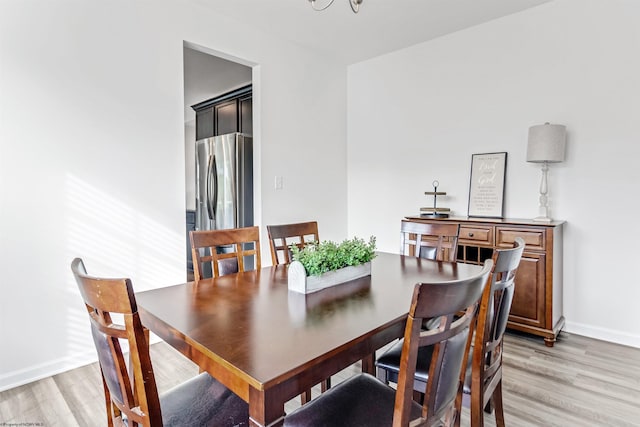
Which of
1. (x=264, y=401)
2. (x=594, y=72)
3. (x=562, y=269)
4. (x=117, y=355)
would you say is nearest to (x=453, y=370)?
(x=264, y=401)

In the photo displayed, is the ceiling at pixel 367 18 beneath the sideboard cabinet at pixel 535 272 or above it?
above

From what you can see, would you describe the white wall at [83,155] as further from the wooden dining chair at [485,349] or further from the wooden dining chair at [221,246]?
the wooden dining chair at [485,349]

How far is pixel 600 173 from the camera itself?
110 inches

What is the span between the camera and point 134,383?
1.03 m

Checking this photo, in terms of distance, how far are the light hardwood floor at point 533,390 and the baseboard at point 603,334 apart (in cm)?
8

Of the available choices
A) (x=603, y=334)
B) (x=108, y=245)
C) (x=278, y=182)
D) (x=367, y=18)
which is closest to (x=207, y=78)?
(x=278, y=182)

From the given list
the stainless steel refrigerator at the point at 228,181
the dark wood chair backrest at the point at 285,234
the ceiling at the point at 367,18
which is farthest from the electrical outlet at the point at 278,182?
the ceiling at the point at 367,18

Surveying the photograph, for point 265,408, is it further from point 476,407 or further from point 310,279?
point 476,407

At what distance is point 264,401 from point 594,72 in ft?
10.9

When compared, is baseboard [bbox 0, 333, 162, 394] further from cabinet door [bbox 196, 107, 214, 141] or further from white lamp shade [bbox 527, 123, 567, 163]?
white lamp shade [bbox 527, 123, 567, 163]

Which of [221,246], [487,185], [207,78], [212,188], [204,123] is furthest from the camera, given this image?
[204,123]

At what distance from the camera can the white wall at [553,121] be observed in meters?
2.72

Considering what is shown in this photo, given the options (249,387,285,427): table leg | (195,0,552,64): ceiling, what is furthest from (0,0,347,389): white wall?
(249,387,285,427): table leg

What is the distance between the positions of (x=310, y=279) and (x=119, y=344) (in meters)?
0.70
